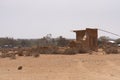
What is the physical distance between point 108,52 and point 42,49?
7.71m

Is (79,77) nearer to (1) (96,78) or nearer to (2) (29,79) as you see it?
(1) (96,78)

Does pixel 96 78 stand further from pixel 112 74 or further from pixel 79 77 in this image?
pixel 112 74

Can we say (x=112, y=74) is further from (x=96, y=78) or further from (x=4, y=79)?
(x=4, y=79)

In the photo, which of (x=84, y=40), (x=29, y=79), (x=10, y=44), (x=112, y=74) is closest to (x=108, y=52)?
(x=84, y=40)

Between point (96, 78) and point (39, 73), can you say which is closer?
point (96, 78)

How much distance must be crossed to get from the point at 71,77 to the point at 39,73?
2530mm

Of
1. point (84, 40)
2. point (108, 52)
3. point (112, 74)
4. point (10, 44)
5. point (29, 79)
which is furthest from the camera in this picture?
point (10, 44)

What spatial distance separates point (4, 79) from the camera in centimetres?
1596

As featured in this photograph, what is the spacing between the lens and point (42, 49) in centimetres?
3769

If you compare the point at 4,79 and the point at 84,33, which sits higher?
the point at 84,33

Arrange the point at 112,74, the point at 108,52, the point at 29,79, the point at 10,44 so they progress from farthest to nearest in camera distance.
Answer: the point at 10,44 < the point at 108,52 < the point at 112,74 < the point at 29,79

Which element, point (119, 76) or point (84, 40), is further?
point (84, 40)

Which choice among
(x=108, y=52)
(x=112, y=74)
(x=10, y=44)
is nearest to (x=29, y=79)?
(x=112, y=74)

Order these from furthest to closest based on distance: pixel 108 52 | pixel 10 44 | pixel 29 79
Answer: pixel 10 44 < pixel 108 52 < pixel 29 79
